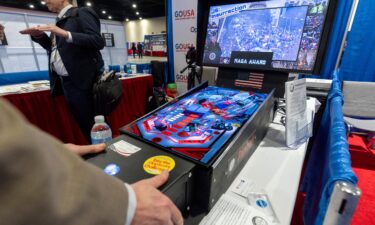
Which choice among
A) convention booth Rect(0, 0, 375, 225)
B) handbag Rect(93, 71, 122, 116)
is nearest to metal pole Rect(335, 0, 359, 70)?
convention booth Rect(0, 0, 375, 225)

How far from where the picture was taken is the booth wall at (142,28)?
10.2 meters

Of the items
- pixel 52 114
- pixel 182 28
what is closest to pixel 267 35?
pixel 52 114

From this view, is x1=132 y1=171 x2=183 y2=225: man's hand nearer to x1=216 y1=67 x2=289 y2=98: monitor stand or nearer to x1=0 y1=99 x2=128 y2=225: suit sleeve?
x1=0 y1=99 x2=128 y2=225: suit sleeve

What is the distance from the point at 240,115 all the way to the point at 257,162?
17cm

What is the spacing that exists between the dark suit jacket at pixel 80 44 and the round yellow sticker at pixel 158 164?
1.09 meters

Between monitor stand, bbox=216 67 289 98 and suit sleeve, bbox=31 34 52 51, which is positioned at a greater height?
suit sleeve, bbox=31 34 52 51

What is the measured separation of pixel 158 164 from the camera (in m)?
0.46

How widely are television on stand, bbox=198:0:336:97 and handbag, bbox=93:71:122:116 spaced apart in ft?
2.48

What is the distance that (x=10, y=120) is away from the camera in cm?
21

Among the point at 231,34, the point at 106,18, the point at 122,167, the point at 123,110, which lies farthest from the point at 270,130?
the point at 106,18

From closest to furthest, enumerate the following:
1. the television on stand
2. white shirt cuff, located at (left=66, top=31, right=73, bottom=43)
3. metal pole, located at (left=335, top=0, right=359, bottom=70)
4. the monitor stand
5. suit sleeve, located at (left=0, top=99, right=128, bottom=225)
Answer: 1. suit sleeve, located at (left=0, top=99, right=128, bottom=225)
2. the television on stand
3. the monitor stand
4. white shirt cuff, located at (left=66, top=31, right=73, bottom=43)
5. metal pole, located at (left=335, top=0, right=359, bottom=70)

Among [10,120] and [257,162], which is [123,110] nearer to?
[257,162]

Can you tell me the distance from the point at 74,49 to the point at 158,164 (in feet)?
3.85

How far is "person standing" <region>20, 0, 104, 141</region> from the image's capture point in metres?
1.24
